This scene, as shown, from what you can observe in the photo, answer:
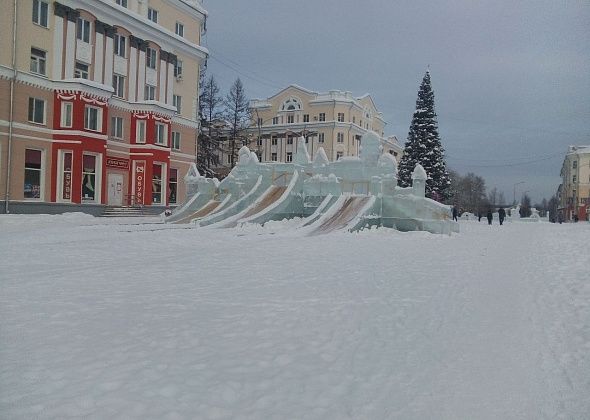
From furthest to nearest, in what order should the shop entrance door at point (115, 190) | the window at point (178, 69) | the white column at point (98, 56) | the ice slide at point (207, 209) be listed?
1. the window at point (178, 69)
2. the shop entrance door at point (115, 190)
3. the white column at point (98, 56)
4. the ice slide at point (207, 209)

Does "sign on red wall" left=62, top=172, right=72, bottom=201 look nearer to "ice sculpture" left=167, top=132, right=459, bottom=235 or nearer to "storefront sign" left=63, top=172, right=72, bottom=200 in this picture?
"storefront sign" left=63, top=172, right=72, bottom=200

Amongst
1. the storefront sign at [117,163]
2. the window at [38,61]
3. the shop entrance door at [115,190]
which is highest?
the window at [38,61]

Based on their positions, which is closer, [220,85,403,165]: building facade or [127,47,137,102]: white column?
[127,47,137,102]: white column

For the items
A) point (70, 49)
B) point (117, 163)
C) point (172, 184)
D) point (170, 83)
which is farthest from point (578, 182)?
point (70, 49)

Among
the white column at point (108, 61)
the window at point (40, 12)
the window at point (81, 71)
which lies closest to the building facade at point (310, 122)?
the white column at point (108, 61)

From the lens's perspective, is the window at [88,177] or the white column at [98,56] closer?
the window at [88,177]

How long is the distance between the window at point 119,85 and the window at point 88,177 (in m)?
5.54

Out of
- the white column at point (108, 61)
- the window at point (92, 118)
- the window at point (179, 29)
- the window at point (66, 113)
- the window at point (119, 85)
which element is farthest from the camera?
the window at point (179, 29)

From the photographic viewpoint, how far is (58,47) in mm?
28828

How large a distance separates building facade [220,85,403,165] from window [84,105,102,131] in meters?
38.6

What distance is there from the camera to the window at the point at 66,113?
94.4 ft

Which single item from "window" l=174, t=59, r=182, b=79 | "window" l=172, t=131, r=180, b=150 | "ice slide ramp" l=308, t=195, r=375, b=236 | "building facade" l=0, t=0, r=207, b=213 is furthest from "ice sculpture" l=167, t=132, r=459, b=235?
"window" l=174, t=59, r=182, b=79

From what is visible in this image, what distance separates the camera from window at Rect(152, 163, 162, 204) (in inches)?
1400

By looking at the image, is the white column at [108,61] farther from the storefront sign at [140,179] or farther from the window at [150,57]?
the storefront sign at [140,179]
